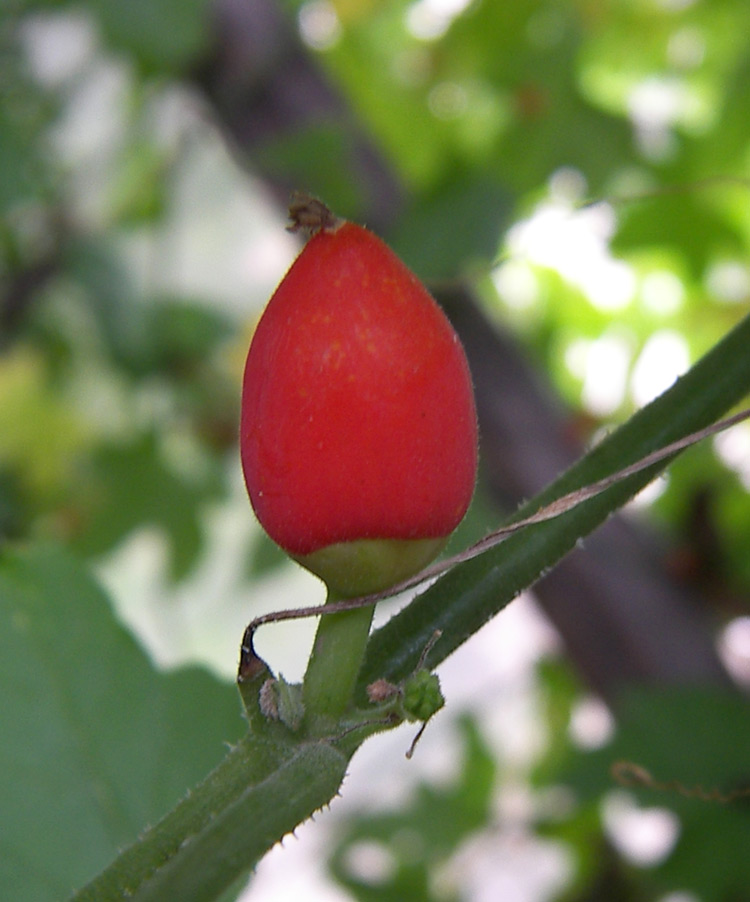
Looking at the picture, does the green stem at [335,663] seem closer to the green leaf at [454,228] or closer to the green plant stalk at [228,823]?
the green plant stalk at [228,823]

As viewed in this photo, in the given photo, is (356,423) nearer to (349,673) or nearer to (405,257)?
(349,673)

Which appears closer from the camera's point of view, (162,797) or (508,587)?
(508,587)

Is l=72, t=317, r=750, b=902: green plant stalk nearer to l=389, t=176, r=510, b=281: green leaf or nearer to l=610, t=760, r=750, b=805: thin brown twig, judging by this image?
l=610, t=760, r=750, b=805: thin brown twig

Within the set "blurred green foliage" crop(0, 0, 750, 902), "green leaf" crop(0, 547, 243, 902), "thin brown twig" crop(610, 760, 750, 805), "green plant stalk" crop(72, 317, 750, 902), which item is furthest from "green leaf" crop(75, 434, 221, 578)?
"green plant stalk" crop(72, 317, 750, 902)

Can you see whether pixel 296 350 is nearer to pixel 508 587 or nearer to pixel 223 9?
pixel 508 587

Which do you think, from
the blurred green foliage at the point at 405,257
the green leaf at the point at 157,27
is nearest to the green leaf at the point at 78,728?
the blurred green foliage at the point at 405,257

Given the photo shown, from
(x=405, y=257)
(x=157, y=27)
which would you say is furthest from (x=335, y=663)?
(x=157, y=27)

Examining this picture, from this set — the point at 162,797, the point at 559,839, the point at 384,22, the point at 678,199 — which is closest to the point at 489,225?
the point at 678,199
